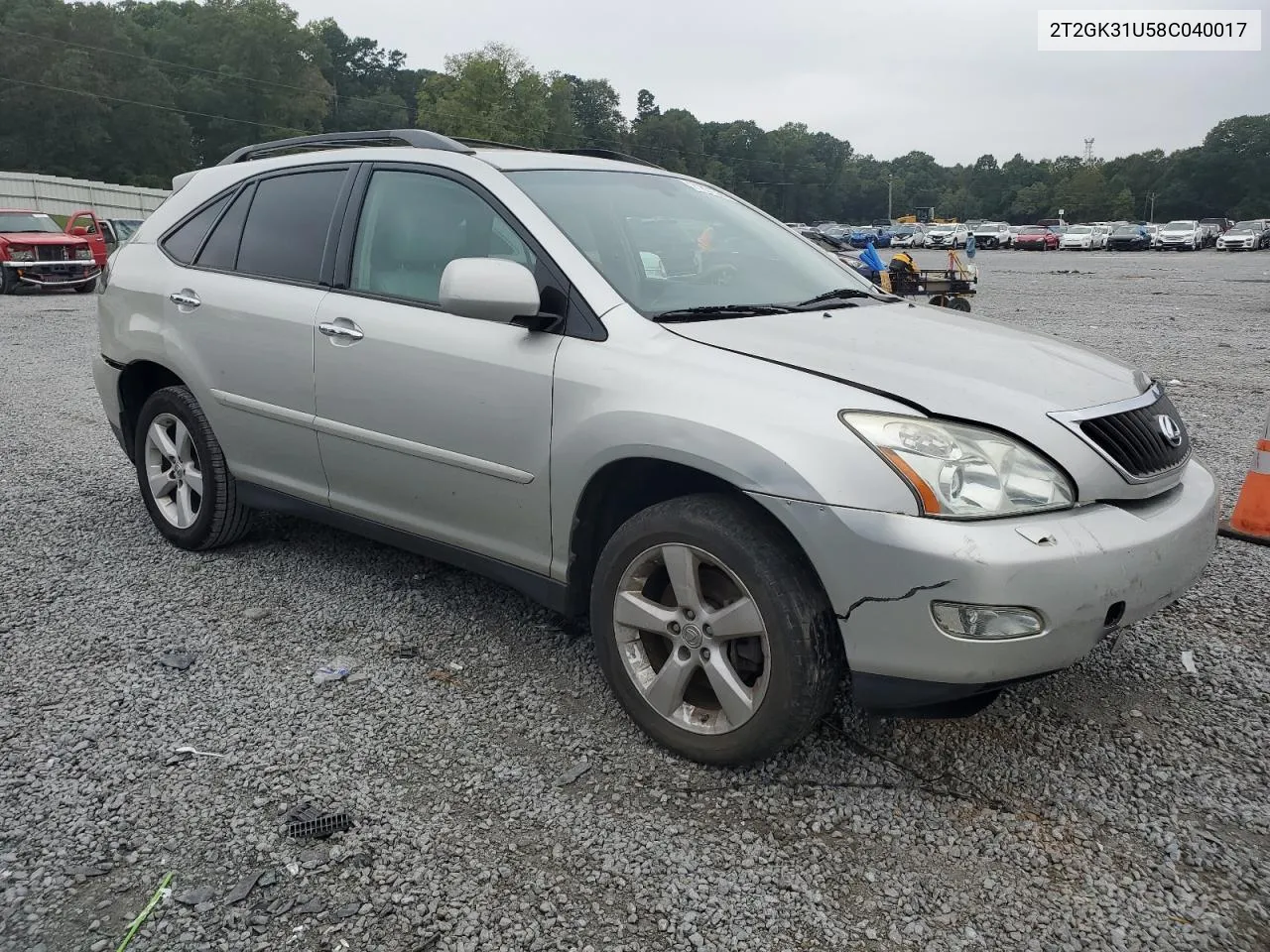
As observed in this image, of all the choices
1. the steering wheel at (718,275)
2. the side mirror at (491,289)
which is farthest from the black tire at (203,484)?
the steering wheel at (718,275)

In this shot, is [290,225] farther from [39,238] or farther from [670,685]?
[39,238]

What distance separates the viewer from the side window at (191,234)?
4.66 m

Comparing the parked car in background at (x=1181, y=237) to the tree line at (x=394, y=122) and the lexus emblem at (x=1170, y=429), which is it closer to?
the tree line at (x=394, y=122)

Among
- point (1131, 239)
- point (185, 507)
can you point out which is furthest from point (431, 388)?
point (1131, 239)

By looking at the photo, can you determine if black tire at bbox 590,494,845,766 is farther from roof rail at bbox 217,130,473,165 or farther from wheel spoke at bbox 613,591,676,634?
roof rail at bbox 217,130,473,165

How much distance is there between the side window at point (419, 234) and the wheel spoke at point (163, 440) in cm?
149

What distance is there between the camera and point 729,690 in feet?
9.41

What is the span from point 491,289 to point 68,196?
49.4 metres

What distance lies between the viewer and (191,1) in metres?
101

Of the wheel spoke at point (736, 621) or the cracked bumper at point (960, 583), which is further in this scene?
the wheel spoke at point (736, 621)

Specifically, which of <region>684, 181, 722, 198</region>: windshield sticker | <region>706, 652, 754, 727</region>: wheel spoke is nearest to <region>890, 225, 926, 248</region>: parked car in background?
<region>684, 181, 722, 198</region>: windshield sticker

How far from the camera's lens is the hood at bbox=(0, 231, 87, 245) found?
21141mm

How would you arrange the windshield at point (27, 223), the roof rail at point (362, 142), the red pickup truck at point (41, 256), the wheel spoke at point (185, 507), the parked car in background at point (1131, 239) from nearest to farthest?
the roof rail at point (362, 142), the wheel spoke at point (185, 507), the red pickup truck at point (41, 256), the windshield at point (27, 223), the parked car in background at point (1131, 239)

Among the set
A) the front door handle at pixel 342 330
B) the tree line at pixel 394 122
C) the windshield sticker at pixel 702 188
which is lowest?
the front door handle at pixel 342 330
